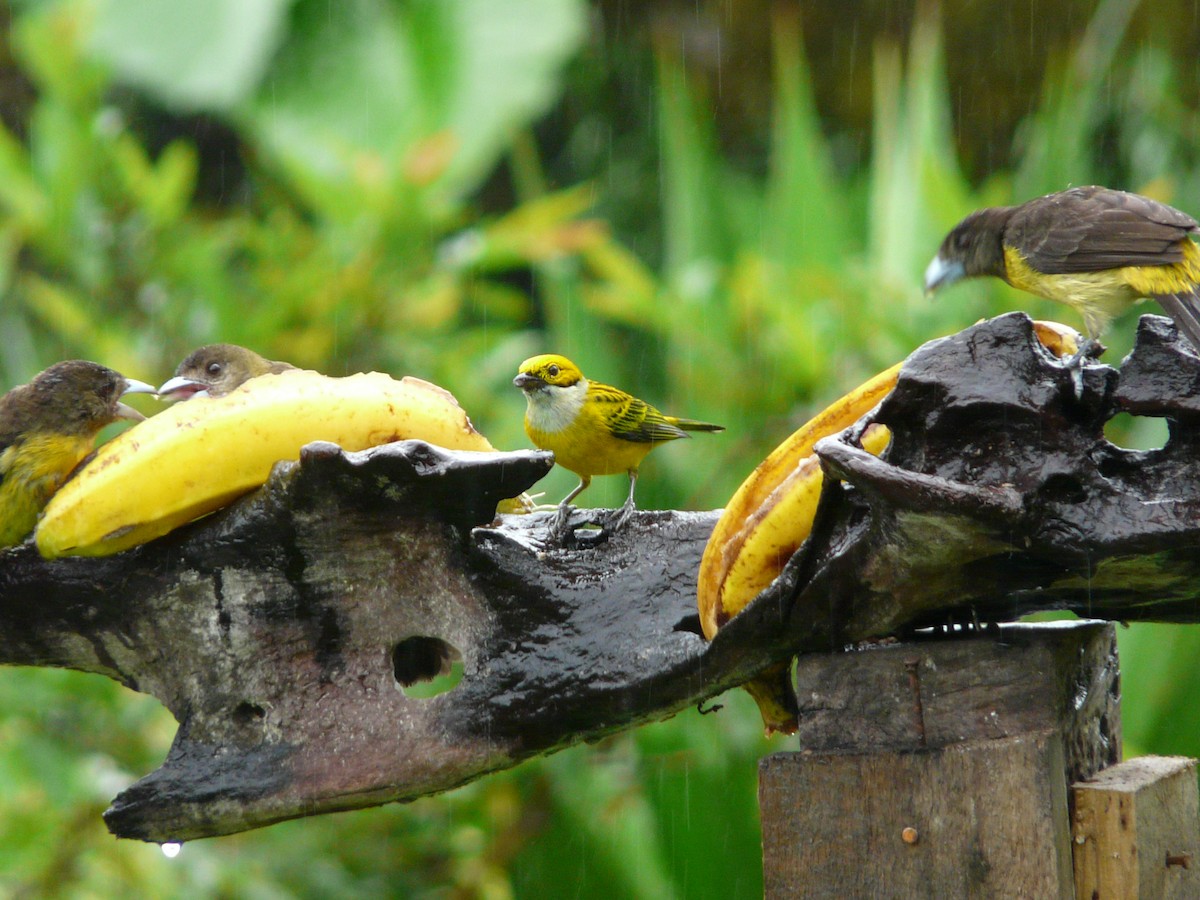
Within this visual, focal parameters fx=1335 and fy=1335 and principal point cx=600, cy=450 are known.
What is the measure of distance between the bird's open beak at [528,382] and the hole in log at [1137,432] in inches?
65.5

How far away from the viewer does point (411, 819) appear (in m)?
4.56

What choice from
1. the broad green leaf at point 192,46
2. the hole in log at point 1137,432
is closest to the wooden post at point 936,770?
the hole in log at point 1137,432

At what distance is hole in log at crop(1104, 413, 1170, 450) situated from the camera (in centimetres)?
355

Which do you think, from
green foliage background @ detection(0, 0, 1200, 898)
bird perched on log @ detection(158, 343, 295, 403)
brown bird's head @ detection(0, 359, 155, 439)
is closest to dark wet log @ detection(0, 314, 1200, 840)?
brown bird's head @ detection(0, 359, 155, 439)

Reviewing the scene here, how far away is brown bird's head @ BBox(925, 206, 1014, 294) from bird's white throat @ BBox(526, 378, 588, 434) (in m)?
0.73

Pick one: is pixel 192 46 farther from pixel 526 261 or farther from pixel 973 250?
pixel 973 250

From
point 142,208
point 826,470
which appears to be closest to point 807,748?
point 826,470

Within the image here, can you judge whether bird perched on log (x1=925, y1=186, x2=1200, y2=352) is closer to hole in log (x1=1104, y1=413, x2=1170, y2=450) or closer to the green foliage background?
hole in log (x1=1104, y1=413, x2=1170, y2=450)

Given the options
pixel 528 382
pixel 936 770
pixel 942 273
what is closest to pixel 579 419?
pixel 528 382

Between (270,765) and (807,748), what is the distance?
0.71m

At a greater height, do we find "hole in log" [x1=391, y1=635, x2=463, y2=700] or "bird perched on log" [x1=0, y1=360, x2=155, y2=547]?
"bird perched on log" [x1=0, y1=360, x2=155, y2=547]

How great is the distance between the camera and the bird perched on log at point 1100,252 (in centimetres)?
209

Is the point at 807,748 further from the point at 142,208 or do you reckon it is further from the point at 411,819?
the point at 142,208

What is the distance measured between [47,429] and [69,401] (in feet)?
0.31
